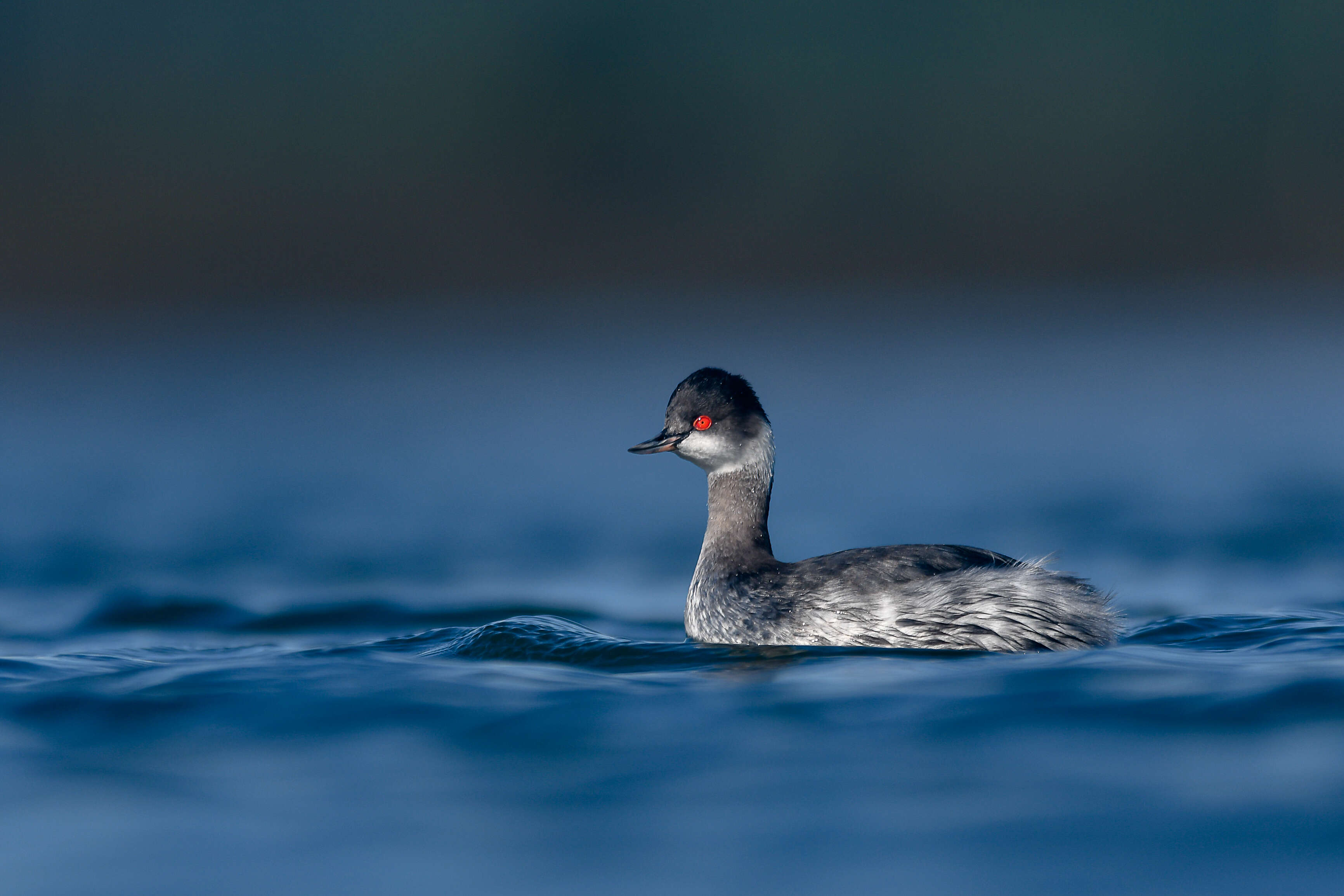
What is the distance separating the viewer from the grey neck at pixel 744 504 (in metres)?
8.70

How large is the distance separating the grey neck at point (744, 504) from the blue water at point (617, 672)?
2.19 ft

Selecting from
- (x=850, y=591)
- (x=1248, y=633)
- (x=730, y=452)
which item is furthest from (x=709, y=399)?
(x=1248, y=633)

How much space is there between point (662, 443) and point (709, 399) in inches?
13.4

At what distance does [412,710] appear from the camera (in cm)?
666

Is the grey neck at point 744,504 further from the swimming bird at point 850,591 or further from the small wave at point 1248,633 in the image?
the small wave at point 1248,633

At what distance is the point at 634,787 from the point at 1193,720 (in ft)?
7.22

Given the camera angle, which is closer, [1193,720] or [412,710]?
[1193,720]

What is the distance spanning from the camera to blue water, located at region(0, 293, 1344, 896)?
5.20 metres

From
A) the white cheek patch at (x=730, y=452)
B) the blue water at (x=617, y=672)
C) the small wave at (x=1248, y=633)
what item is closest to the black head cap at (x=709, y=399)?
the white cheek patch at (x=730, y=452)

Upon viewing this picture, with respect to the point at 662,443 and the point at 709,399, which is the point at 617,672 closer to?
the point at 662,443

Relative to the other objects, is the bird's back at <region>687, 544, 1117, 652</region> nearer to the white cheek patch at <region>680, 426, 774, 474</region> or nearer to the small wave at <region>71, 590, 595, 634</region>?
the white cheek patch at <region>680, 426, 774, 474</region>

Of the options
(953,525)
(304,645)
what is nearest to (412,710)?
(304,645)

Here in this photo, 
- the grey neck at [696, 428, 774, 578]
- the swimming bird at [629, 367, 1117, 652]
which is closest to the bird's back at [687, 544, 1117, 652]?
the swimming bird at [629, 367, 1117, 652]

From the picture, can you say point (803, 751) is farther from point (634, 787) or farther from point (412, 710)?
point (412, 710)
